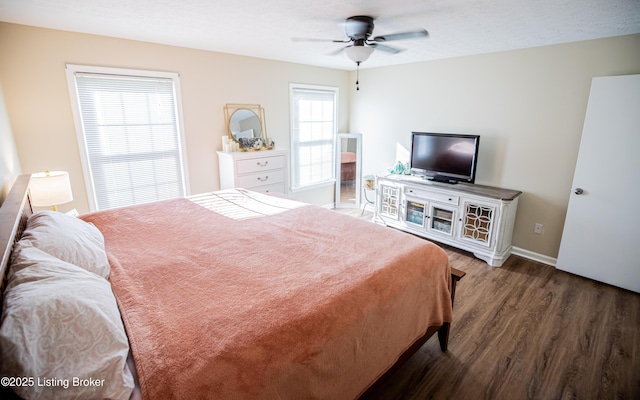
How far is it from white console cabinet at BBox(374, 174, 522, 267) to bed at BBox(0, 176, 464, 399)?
1621mm

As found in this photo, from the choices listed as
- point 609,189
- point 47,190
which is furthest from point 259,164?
point 609,189

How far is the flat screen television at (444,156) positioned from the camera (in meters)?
3.61

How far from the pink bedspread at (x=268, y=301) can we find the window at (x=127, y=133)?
101 centimetres

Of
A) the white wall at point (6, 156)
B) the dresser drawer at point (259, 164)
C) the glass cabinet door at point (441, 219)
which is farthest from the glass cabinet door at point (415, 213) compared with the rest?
the white wall at point (6, 156)

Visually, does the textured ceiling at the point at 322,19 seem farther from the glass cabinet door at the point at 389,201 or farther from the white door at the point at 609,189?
the glass cabinet door at the point at 389,201

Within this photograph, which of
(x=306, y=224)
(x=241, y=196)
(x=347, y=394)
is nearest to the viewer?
(x=347, y=394)

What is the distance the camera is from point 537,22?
235 cm

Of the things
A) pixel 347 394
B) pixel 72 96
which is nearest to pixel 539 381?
pixel 347 394

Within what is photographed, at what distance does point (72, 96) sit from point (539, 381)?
429 cm

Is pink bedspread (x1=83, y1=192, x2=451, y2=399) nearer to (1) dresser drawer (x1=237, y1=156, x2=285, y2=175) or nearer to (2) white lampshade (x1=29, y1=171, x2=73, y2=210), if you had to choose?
(2) white lampshade (x1=29, y1=171, x2=73, y2=210)

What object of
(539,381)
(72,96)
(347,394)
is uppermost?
(72,96)

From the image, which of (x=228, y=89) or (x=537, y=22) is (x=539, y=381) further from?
(x=228, y=89)

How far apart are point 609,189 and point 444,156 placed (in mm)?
1576

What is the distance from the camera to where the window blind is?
295 cm
